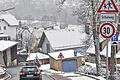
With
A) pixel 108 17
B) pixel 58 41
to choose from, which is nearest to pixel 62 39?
pixel 58 41

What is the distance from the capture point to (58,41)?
226 feet

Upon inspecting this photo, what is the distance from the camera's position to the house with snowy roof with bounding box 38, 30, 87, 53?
224 feet

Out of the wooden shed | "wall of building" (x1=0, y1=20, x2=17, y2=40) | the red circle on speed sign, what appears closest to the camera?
the red circle on speed sign

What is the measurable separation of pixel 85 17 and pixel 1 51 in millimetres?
25884

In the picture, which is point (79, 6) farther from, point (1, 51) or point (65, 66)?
point (1, 51)

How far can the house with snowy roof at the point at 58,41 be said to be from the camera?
68.2 meters

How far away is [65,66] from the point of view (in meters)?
51.8

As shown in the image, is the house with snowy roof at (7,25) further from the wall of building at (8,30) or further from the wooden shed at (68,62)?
the wooden shed at (68,62)

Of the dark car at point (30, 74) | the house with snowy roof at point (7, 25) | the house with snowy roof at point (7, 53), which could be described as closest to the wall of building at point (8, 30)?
the house with snowy roof at point (7, 25)

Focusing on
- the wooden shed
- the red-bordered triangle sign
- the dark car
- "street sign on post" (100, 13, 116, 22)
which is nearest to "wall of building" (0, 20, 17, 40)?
the wooden shed

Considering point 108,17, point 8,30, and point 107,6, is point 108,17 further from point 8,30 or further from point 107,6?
point 8,30

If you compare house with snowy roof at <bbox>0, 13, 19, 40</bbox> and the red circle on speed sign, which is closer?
the red circle on speed sign

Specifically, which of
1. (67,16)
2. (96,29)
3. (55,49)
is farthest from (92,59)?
(67,16)

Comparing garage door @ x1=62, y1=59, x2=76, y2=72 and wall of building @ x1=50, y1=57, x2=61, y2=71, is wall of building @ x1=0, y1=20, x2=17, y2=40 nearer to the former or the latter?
wall of building @ x1=50, y1=57, x2=61, y2=71
